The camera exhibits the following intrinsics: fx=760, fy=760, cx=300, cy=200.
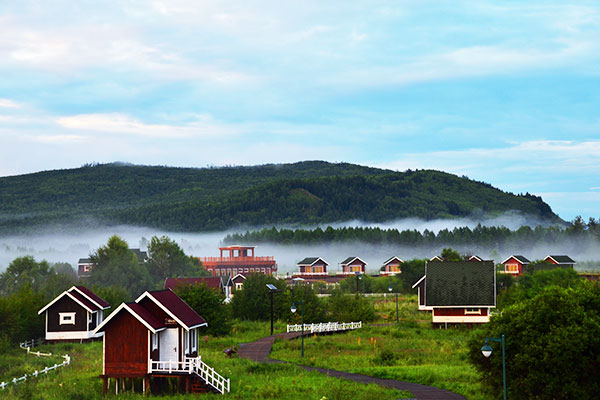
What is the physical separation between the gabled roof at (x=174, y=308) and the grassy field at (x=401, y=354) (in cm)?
1096

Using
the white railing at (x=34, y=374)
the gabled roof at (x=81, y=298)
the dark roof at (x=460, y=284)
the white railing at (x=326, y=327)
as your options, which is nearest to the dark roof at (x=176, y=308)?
the white railing at (x=34, y=374)

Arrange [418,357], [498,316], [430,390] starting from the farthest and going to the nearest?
[418,357]
[430,390]
[498,316]

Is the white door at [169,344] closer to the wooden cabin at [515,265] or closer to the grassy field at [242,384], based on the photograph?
the grassy field at [242,384]

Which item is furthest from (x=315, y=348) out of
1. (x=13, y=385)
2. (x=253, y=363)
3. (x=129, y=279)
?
(x=129, y=279)

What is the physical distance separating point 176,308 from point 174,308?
0.30m

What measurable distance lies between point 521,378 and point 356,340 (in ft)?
112

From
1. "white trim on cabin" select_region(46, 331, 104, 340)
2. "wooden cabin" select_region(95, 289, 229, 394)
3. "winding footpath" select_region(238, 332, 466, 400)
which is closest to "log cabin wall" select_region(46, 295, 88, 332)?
"white trim on cabin" select_region(46, 331, 104, 340)

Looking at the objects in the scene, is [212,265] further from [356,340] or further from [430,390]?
[430,390]

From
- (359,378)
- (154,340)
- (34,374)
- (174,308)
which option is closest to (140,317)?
(154,340)

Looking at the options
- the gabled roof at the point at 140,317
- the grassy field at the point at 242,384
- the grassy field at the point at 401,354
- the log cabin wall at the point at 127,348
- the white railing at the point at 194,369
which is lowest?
the grassy field at the point at 401,354

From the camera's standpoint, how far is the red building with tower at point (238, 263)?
543 feet

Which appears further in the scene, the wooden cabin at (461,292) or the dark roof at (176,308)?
the wooden cabin at (461,292)

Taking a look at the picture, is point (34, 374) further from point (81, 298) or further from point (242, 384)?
point (81, 298)

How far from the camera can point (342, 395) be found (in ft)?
131
